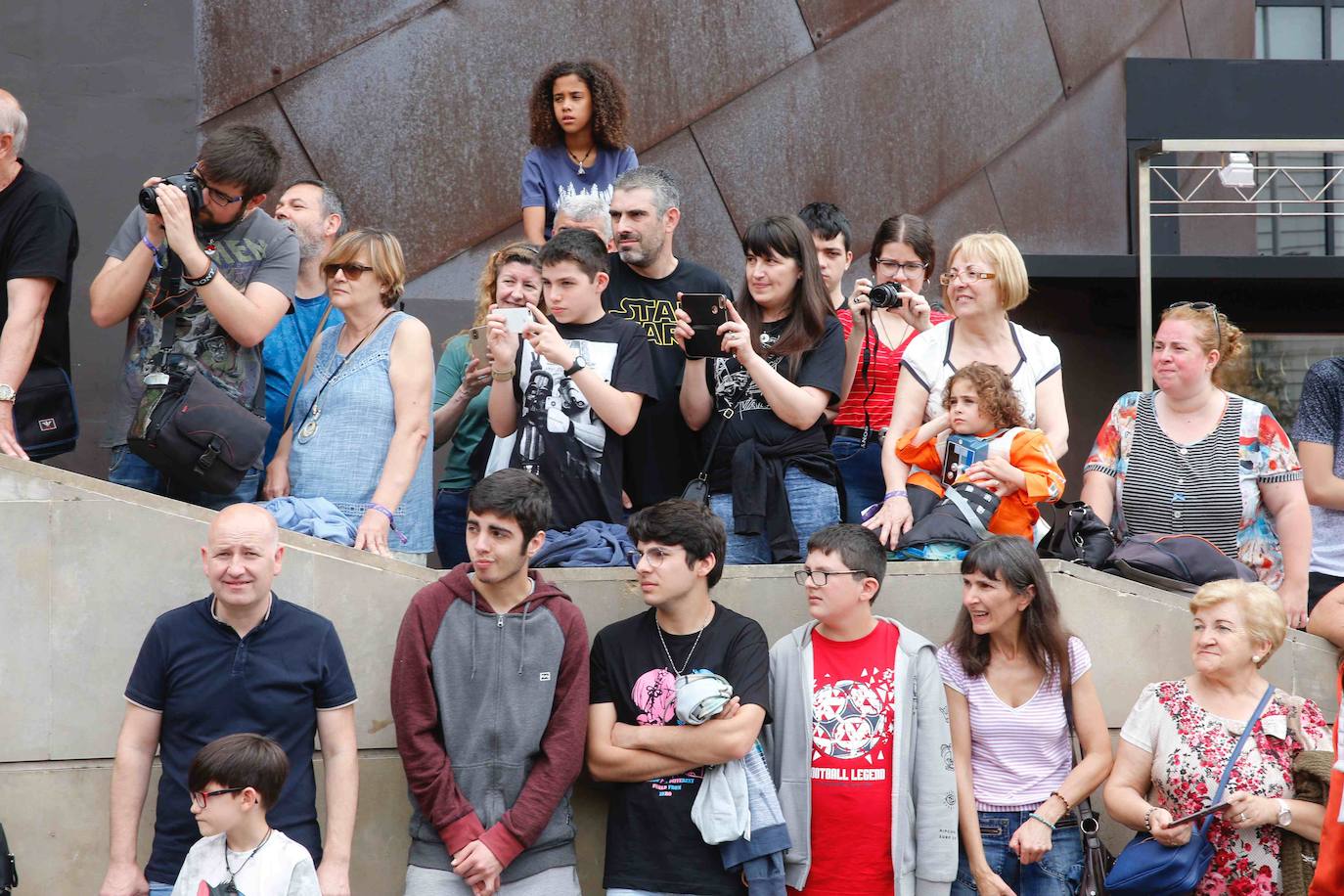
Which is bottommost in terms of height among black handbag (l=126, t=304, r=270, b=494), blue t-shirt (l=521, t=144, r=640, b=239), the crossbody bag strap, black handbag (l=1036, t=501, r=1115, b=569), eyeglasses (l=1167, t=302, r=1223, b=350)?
black handbag (l=1036, t=501, r=1115, b=569)

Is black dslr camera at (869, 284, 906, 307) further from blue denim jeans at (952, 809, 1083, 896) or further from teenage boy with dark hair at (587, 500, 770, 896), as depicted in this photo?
blue denim jeans at (952, 809, 1083, 896)

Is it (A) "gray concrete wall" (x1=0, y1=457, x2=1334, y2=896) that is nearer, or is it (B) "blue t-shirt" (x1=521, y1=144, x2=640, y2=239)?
(A) "gray concrete wall" (x1=0, y1=457, x2=1334, y2=896)

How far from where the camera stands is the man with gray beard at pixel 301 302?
232 inches

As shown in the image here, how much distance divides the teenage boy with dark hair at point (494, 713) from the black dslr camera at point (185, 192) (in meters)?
1.48

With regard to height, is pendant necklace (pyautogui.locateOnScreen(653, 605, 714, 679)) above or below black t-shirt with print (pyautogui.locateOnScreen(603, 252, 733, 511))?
below

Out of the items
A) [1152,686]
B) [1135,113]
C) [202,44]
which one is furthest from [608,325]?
[1135,113]

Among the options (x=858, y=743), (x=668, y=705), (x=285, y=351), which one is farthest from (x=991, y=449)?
(x=285, y=351)

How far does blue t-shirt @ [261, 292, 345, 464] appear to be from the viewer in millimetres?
5863

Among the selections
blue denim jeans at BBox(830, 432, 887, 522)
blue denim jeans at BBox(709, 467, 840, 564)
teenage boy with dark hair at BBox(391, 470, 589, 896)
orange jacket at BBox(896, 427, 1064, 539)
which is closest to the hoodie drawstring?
teenage boy with dark hair at BBox(391, 470, 589, 896)

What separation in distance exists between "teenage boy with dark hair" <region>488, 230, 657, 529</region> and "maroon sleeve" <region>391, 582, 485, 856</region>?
86cm

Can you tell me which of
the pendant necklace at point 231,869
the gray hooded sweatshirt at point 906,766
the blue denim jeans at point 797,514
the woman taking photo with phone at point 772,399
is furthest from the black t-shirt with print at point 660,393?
the pendant necklace at point 231,869

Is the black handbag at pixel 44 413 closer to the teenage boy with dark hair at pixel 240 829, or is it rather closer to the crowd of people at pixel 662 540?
the crowd of people at pixel 662 540

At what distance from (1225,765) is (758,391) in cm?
213

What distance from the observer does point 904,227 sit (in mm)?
6645
